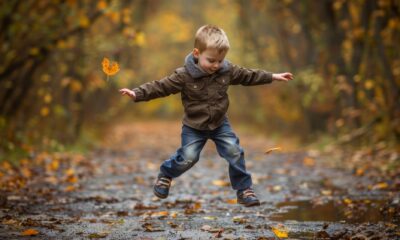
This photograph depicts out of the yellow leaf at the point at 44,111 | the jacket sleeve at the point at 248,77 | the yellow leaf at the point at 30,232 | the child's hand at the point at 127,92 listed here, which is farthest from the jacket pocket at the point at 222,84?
the yellow leaf at the point at 44,111

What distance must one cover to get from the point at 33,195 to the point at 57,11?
6.02 metres

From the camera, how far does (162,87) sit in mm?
6242

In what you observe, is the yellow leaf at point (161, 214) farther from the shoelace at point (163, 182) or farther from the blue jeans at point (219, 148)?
the blue jeans at point (219, 148)

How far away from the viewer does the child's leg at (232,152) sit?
6.40 meters

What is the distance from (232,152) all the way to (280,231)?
3.72 ft

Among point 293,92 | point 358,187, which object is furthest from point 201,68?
point 293,92

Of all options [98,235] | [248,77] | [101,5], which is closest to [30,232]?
[98,235]

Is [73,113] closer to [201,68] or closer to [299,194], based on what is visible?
[299,194]

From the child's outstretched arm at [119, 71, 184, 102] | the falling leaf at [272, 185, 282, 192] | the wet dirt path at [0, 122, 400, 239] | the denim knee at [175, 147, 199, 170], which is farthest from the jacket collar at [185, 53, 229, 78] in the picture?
the falling leaf at [272, 185, 282, 192]

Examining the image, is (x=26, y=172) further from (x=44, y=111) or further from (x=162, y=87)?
(x=162, y=87)

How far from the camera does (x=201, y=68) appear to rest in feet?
20.4

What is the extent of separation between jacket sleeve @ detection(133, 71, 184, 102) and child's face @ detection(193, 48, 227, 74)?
27 centimetres

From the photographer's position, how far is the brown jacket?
6.23m

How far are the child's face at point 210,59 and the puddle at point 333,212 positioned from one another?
65.3 inches
